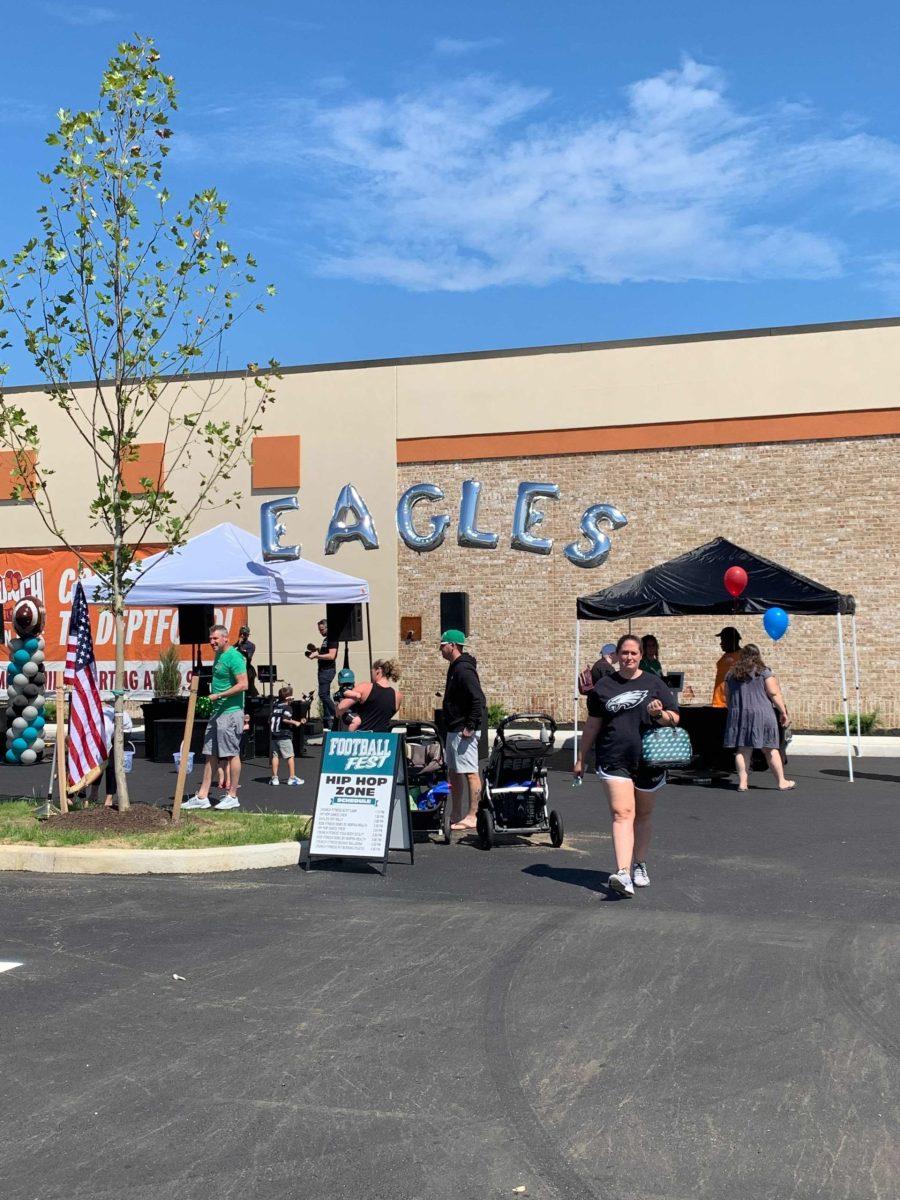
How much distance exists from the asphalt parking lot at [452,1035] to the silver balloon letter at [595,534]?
16.8 metres

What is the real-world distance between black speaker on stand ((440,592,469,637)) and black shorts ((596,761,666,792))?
16.4m

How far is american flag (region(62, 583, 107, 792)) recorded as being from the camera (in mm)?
12766

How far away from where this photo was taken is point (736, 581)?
17.8 m

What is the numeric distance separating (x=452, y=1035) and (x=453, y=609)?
2012 centimetres

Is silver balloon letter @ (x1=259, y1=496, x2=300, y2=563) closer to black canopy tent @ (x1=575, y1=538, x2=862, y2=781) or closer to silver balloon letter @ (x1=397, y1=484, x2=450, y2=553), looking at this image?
silver balloon letter @ (x1=397, y1=484, x2=450, y2=553)

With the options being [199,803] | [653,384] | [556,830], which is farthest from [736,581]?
[653,384]

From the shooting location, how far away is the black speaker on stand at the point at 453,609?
26.0m

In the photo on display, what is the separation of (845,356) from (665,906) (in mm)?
19364

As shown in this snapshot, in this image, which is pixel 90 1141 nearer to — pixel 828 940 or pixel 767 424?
pixel 828 940

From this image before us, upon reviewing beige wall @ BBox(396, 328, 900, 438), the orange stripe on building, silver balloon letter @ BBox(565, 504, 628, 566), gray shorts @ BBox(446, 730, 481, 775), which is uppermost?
beige wall @ BBox(396, 328, 900, 438)

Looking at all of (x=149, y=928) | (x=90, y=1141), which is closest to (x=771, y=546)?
(x=149, y=928)

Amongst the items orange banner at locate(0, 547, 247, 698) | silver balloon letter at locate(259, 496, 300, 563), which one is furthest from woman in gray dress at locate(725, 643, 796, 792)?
orange banner at locate(0, 547, 247, 698)

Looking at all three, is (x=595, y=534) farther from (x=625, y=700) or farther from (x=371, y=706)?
(x=625, y=700)

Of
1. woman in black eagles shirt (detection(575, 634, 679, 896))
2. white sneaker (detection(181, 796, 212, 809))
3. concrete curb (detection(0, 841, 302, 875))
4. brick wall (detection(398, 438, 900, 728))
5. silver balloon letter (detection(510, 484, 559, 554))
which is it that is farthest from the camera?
silver balloon letter (detection(510, 484, 559, 554))
